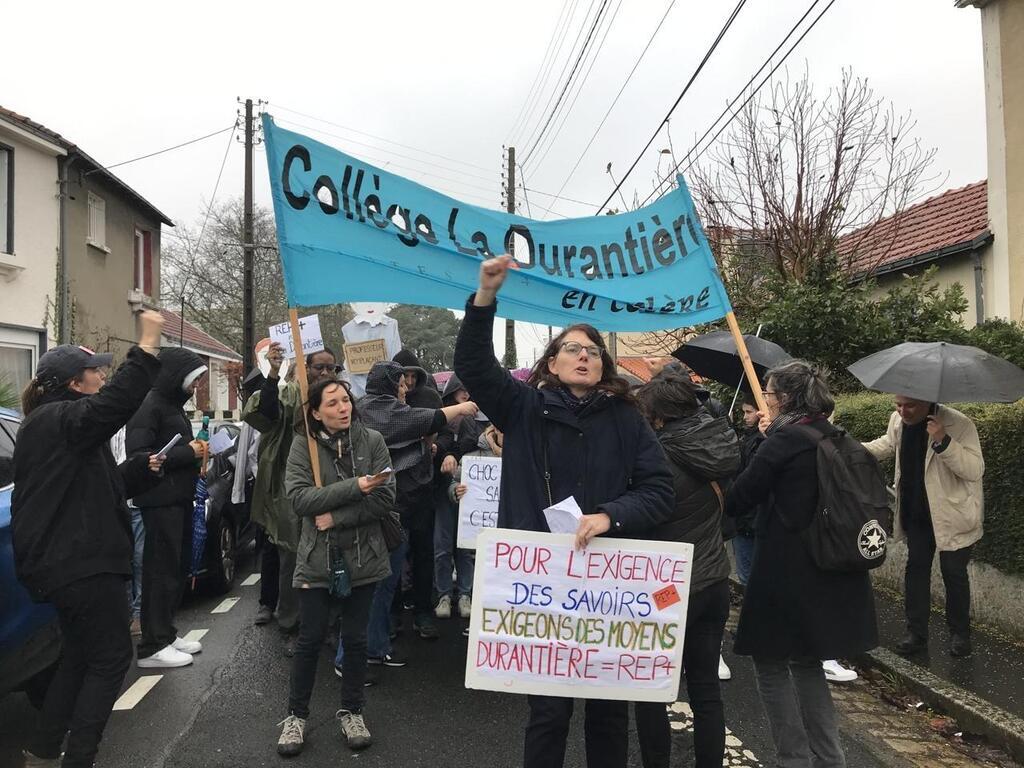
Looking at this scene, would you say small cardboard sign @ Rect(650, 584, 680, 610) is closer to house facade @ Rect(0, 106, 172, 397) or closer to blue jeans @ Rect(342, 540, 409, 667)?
blue jeans @ Rect(342, 540, 409, 667)

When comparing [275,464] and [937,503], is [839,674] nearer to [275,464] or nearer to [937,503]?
[937,503]

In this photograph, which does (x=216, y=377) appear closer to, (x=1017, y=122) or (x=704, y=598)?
(x=1017, y=122)

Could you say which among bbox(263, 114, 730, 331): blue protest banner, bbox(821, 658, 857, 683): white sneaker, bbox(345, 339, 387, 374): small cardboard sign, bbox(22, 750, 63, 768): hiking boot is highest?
bbox(263, 114, 730, 331): blue protest banner

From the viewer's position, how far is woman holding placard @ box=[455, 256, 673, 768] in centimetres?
291

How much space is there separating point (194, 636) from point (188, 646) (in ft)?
1.49

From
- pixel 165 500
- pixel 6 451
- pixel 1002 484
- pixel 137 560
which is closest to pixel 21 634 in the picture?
pixel 6 451

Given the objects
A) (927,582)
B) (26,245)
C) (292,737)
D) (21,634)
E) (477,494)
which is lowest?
(292,737)

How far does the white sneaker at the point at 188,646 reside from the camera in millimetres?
5582

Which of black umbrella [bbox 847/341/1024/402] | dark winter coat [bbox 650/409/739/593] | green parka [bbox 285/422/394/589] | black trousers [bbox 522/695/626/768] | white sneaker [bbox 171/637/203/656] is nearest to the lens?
black trousers [bbox 522/695/626/768]

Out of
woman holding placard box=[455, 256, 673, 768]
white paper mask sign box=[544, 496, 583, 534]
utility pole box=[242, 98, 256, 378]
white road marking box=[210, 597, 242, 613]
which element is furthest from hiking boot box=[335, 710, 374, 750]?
utility pole box=[242, 98, 256, 378]

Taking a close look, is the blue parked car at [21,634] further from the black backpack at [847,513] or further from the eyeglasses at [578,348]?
the black backpack at [847,513]

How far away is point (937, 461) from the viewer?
5.36 metres

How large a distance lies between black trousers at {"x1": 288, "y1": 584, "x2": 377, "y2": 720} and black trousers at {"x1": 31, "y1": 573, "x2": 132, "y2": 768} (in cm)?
80

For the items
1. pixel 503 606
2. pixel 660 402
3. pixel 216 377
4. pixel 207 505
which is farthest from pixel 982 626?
pixel 216 377
